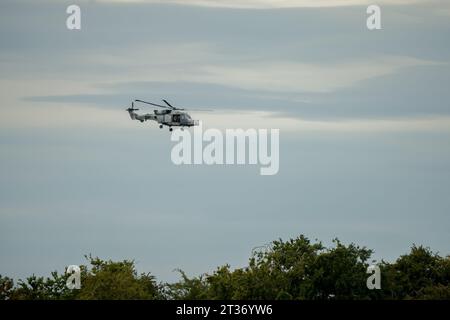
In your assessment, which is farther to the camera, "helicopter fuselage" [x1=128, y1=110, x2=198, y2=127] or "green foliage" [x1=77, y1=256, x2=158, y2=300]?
"helicopter fuselage" [x1=128, y1=110, x2=198, y2=127]

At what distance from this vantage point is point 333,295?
133m

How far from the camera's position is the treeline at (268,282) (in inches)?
4983

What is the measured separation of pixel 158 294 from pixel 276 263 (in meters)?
11.9

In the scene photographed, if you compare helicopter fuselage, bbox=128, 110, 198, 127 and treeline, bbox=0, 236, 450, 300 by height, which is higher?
helicopter fuselage, bbox=128, 110, 198, 127

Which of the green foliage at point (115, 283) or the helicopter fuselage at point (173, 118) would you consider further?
the helicopter fuselage at point (173, 118)

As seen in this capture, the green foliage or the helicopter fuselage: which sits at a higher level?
the helicopter fuselage

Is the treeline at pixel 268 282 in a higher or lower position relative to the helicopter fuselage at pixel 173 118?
lower

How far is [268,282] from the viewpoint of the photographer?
421ft

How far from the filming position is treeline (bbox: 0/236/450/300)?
12656cm

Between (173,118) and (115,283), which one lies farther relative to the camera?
(173,118)
